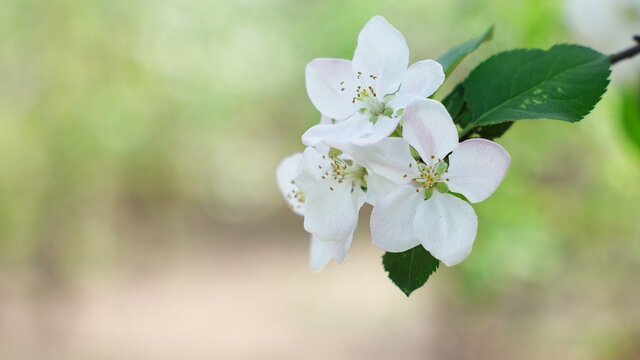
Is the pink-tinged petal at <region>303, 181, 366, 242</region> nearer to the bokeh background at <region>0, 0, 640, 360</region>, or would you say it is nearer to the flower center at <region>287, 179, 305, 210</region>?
the flower center at <region>287, 179, 305, 210</region>

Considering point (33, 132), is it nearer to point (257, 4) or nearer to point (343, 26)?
point (257, 4)

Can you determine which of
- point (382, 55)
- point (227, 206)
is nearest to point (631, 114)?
point (382, 55)

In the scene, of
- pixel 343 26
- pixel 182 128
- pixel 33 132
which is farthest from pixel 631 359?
pixel 33 132

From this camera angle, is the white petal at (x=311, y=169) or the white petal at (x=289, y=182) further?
the white petal at (x=289, y=182)

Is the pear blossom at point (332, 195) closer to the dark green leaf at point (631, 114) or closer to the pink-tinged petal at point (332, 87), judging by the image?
the pink-tinged petal at point (332, 87)

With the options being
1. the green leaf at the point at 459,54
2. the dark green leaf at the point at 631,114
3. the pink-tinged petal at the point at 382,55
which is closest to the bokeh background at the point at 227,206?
the dark green leaf at the point at 631,114

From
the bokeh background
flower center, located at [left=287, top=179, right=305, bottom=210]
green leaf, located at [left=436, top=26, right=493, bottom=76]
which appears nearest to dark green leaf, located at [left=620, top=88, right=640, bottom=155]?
green leaf, located at [left=436, top=26, right=493, bottom=76]
